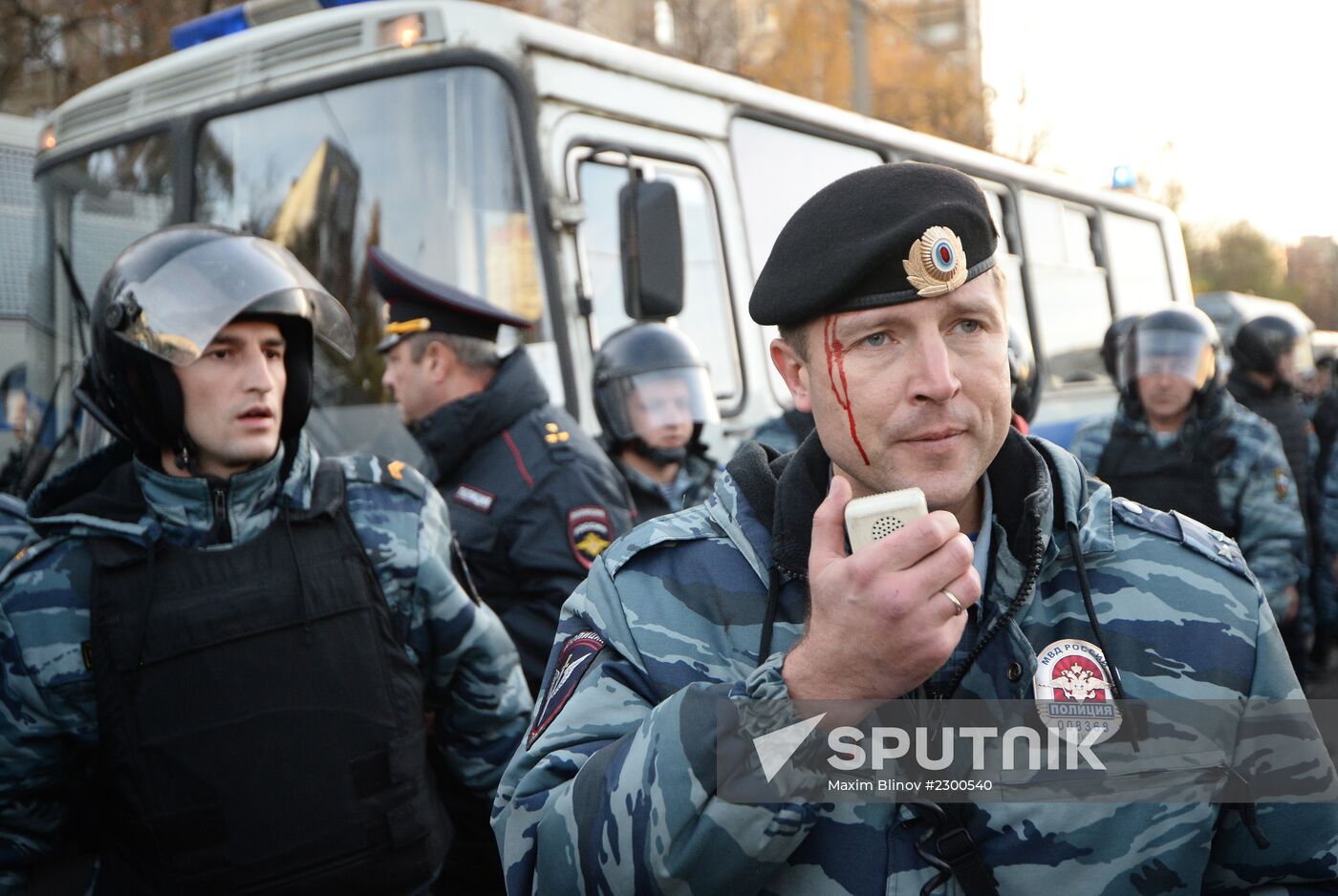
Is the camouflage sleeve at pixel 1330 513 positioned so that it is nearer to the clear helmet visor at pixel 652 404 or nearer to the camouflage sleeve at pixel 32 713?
the clear helmet visor at pixel 652 404

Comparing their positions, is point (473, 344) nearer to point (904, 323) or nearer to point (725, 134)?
point (725, 134)

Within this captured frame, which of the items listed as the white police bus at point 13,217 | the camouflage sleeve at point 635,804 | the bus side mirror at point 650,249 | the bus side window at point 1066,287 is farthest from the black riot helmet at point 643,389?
the bus side window at point 1066,287

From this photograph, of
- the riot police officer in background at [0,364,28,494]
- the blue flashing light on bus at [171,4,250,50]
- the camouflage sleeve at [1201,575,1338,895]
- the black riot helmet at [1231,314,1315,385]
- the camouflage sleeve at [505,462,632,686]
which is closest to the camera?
the camouflage sleeve at [1201,575,1338,895]

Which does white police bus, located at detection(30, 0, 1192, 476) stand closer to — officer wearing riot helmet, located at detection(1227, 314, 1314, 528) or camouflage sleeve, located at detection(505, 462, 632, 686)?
camouflage sleeve, located at detection(505, 462, 632, 686)

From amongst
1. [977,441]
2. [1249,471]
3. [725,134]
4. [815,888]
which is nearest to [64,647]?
[815,888]

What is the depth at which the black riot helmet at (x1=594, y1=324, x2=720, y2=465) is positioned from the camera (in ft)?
15.4

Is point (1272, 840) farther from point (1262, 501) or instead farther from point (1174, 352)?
point (1174, 352)

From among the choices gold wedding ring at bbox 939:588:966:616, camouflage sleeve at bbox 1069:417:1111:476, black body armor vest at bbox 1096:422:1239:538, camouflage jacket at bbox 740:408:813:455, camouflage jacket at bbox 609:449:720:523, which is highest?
gold wedding ring at bbox 939:588:966:616

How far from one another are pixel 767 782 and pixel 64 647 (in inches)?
65.2

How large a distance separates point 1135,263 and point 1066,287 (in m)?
1.63

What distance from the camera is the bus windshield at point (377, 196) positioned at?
14.8 ft

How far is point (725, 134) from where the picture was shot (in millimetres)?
5688

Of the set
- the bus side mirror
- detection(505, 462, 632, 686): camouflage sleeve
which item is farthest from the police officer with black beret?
the bus side mirror

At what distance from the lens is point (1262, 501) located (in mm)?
4910
